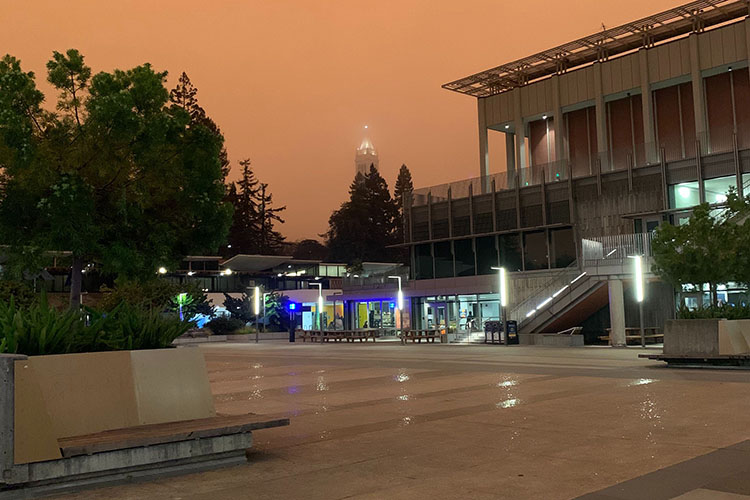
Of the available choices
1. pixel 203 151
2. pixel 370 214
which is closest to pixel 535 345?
Result: pixel 203 151

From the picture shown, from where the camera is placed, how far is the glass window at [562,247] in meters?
43.4

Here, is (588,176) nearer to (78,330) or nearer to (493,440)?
(493,440)

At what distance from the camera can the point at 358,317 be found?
54406 mm

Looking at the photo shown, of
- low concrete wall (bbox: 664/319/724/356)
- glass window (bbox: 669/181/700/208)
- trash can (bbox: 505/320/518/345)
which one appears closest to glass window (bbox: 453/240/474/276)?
trash can (bbox: 505/320/518/345)

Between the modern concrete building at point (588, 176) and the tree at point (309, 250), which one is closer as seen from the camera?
the modern concrete building at point (588, 176)

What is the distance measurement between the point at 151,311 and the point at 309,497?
3476 millimetres

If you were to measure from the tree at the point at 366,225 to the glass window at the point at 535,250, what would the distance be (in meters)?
59.2

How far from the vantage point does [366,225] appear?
10756 cm

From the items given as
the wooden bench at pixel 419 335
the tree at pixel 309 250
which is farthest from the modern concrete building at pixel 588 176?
the tree at pixel 309 250

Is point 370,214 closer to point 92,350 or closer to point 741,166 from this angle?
point 741,166

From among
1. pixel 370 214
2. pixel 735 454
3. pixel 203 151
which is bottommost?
pixel 735 454

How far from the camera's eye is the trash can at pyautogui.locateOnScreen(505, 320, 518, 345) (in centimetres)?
3534

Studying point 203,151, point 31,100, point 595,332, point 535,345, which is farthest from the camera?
point 595,332

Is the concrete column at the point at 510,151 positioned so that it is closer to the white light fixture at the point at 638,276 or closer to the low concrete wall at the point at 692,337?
the white light fixture at the point at 638,276
